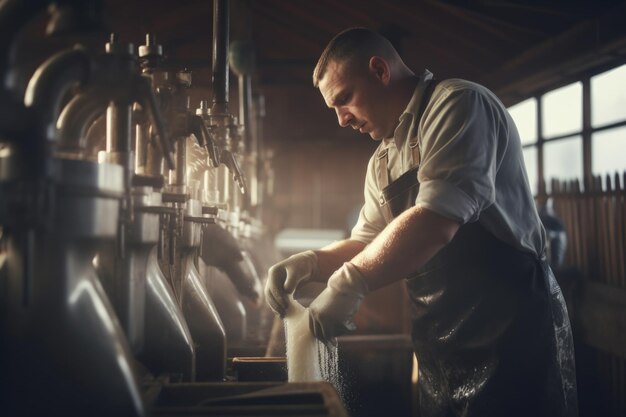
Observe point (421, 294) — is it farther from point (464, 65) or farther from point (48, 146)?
point (464, 65)

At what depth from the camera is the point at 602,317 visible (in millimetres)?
4496

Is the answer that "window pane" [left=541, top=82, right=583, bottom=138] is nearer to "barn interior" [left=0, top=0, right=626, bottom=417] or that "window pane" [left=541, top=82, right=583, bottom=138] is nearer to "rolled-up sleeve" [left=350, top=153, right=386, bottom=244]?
"barn interior" [left=0, top=0, right=626, bottom=417]

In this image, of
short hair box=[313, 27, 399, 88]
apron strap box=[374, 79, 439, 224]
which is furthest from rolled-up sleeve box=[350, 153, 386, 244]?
short hair box=[313, 27, 399, 88]

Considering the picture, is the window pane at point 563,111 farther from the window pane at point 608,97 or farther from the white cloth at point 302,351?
the white cloth at point 302,351

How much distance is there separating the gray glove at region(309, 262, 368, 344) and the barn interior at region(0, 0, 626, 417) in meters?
0.18

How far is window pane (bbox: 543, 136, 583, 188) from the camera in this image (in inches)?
213

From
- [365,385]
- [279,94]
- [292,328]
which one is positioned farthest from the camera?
[279,94]

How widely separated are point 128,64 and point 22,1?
28 cm

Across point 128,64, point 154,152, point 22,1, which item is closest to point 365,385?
point 154,152

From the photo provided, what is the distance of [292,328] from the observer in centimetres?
185

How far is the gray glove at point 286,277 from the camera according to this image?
6.92 feet

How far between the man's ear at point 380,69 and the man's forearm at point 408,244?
→ 2.20ft

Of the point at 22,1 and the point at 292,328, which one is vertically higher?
the point at 22,1

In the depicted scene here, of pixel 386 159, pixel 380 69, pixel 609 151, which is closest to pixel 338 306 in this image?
pixel 386 159
